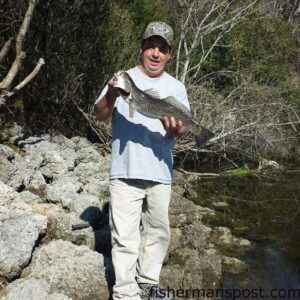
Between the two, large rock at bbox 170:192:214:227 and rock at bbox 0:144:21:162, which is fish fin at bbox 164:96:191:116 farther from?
rock at bbox 0:144:21:162

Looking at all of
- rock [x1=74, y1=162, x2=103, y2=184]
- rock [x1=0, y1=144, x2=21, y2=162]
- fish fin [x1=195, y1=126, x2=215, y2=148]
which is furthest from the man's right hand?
rock [x1=74, y1=162, x2=103, y2=184]

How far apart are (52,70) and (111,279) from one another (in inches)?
281

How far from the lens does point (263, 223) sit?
8352mm

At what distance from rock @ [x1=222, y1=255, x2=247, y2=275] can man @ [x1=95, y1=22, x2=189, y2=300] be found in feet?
7.72

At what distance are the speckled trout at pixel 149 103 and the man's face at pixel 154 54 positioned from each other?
20 cm

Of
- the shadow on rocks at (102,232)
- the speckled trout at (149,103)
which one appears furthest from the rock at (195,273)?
the speckled trout at (149,103)

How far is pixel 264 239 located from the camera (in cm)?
750

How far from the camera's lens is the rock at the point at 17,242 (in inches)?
169

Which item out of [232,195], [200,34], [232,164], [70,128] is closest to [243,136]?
[232,164]

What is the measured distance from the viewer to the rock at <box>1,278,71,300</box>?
3831 mm

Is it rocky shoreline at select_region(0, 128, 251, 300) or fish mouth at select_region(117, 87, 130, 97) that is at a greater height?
fish mouth at select_region(117, 87, 130, 97)

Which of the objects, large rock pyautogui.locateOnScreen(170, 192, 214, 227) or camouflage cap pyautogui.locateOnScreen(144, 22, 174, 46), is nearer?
camouflage cap pyautogui.locateOnScreen(144, 22, 174, 46)

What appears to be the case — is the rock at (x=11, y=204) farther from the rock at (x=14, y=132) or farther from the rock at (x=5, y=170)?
the rock at (x=14, y=132)

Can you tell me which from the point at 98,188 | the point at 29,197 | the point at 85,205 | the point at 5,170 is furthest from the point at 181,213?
the point at 5,170
